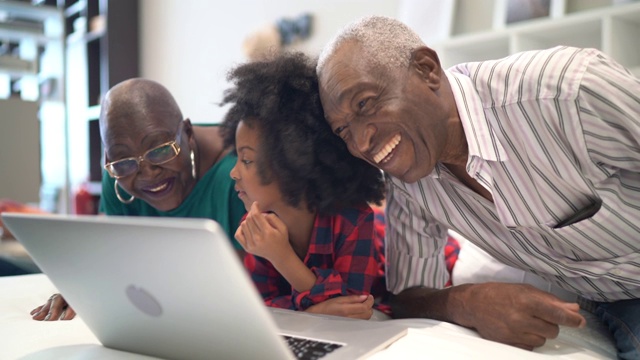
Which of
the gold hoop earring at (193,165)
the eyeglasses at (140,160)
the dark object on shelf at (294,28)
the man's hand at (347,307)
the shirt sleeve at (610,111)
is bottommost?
the man's hand at (347,307)

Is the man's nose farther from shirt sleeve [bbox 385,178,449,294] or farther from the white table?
the white table

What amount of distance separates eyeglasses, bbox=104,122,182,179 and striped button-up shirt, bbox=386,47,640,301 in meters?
0.66

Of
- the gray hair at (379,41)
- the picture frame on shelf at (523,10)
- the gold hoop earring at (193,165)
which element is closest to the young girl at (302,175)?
the gray hair at (379,41)

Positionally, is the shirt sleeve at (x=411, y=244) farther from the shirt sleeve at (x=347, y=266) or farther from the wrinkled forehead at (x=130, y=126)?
the wrinkled forehead at (x=130, y=126)

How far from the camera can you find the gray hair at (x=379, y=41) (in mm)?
1092

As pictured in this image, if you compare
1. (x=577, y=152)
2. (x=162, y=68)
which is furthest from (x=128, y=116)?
(x=162, y=68)

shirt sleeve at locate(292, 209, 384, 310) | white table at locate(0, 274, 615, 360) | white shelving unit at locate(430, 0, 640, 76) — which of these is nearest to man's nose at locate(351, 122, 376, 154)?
shirt sleeve at locate(292, 209, 384, 310)

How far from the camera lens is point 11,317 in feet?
3.73

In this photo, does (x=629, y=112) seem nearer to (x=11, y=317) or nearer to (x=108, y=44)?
(x=11, y=317)

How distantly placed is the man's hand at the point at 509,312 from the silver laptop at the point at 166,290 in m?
0.18

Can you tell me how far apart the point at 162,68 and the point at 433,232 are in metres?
3.51

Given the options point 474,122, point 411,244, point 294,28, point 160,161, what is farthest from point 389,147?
point 294,28

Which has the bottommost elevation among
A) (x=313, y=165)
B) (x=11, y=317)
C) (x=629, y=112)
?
(x=11, y=317)

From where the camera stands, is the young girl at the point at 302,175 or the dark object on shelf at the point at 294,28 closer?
the young girl at the point at 302,175
